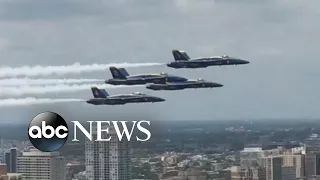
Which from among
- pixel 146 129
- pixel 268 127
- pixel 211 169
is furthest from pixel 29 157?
pixel 268 127

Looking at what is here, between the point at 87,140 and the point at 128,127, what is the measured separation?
7.82ft

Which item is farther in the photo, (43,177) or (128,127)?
(43,177)

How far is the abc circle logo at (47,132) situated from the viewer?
32.9 ft

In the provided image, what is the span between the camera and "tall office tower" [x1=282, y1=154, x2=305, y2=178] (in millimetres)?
21609

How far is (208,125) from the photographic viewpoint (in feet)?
64.6

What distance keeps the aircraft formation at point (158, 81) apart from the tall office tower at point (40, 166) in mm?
2451

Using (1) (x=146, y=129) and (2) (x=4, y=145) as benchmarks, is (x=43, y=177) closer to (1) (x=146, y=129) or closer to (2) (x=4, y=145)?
(2) (x=4, y=145)

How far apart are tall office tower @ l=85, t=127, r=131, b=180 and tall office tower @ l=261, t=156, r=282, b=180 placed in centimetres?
398

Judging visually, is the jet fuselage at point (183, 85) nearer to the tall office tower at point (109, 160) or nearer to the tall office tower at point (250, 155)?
the tall office tower at point (109, 160)

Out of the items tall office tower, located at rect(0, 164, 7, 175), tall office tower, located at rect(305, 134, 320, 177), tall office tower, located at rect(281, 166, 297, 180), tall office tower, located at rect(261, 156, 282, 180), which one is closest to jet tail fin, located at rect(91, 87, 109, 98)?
tall office tower, located at rect(0, 164, 7, 175)

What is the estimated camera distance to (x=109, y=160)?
19719 millimetres

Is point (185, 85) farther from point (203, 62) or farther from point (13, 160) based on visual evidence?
point (13, 160)

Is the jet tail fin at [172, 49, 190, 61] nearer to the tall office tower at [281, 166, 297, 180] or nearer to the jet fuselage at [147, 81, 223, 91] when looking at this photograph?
the jet fuselage at [147, 81, 223, 91]

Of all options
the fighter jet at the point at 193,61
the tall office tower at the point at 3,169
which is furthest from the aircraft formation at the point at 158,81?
the tall office tower at the point at 3,169
